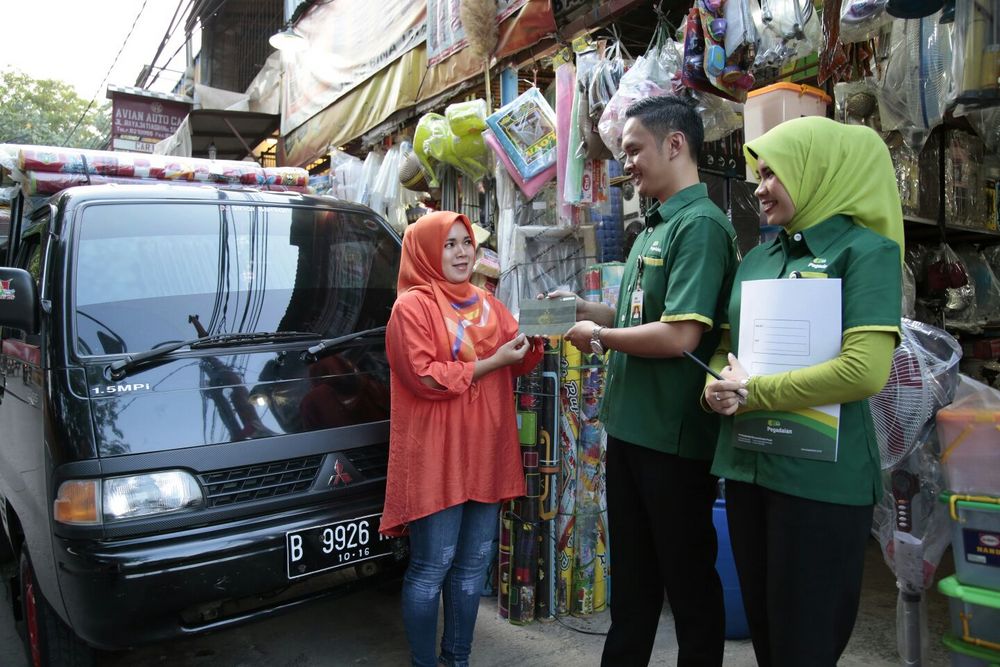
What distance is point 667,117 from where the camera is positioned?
6.68ft

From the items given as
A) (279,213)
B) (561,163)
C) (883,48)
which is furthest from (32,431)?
(883,48)

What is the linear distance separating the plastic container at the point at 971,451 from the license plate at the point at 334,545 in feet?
6.28

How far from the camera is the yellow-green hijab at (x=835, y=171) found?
164cm

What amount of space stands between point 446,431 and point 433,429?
52mm

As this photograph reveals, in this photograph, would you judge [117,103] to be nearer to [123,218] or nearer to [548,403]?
[123,218]

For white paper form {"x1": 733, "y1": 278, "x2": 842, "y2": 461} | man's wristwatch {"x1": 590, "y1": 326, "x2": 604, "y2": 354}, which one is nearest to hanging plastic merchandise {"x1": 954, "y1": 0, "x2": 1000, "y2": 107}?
white paper form {"x1": 733, "y1": 278, "x2": 842, "y2": 461}

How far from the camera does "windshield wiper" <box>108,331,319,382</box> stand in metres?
2.43

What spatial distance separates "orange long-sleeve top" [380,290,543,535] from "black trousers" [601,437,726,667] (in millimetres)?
496

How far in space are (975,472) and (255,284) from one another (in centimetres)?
268

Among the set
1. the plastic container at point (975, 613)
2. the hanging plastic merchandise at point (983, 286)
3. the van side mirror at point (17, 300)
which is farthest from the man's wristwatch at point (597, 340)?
the hanging plastic merchandise at point (983, 286)

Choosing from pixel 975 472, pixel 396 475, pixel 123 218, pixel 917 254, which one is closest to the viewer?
pixel 975 472

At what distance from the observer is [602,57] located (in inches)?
129

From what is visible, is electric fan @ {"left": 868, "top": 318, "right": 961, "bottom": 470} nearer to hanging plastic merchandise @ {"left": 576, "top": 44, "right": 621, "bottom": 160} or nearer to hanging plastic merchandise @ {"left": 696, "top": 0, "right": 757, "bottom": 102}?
hanging plastic merchandise @ {"left": 696, "top": 0, "right": 757, "bottom": 102}

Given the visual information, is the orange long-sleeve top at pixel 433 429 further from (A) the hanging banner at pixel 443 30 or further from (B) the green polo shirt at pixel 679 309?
(A) the hanging banner at pixel 443 30
